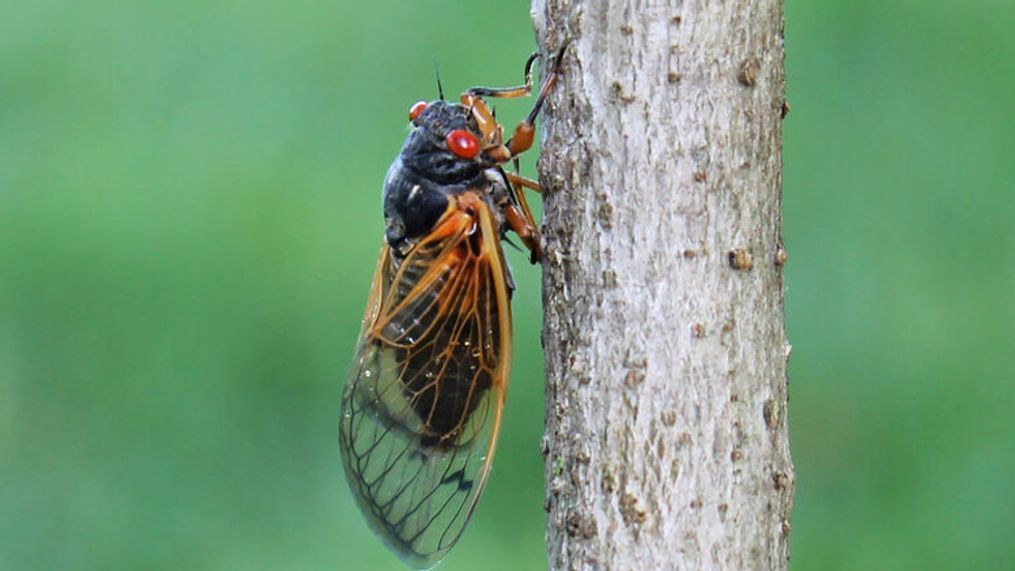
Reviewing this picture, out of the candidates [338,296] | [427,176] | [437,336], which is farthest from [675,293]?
[338,296]

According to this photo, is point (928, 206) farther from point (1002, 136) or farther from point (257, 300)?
point (257, 300)

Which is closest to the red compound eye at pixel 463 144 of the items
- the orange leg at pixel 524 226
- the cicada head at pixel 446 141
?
the cicada head at pixel 446 141

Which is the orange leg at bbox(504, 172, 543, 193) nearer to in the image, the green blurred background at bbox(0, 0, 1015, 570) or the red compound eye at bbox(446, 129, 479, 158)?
the red compound eye at bbox(446, 129, 479, 158)

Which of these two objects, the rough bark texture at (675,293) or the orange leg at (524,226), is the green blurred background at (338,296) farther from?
the rough bark texture at (675,293)

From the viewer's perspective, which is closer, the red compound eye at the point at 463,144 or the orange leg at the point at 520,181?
the orange leg at the point at 520,181

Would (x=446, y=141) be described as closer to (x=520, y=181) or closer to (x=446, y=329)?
(x=520, y=181)
